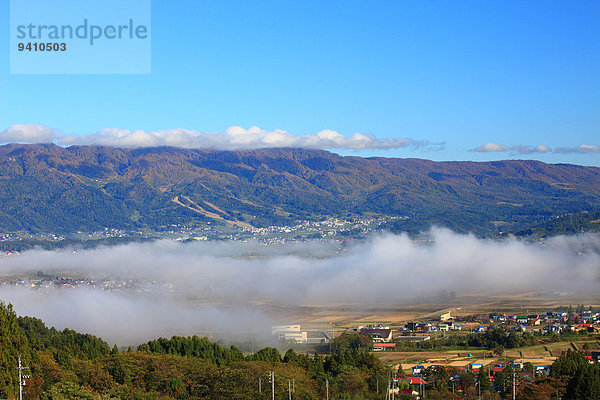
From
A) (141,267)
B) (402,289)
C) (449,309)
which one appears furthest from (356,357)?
(141,267)

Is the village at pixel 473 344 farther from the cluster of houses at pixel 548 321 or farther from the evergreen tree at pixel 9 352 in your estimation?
the evergreen tree at pixel 9 352

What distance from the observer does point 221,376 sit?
4338cm

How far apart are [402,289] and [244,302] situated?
96.5 feet

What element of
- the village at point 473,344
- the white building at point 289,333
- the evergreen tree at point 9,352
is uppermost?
the evergreen tree at point 9,352

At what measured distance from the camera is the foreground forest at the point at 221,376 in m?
42.1

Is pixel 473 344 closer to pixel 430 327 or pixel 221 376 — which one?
pixel 430 327

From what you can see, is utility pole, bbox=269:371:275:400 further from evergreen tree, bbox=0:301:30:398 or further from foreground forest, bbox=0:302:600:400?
evergreen tree, bbox=0:301:30:398

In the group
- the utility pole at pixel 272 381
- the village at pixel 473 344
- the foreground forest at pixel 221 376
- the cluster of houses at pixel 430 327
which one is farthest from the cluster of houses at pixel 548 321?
the utility pole at pixel 272 381

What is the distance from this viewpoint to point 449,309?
330ft

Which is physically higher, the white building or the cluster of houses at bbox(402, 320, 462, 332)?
the white building

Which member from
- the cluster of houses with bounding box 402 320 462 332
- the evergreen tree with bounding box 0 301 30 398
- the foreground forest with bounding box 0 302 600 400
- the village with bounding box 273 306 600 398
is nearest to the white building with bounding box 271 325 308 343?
the village with bounding box 273 306 600 398

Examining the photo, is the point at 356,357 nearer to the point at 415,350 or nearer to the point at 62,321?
the point at 415,350

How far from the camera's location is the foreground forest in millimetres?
42062

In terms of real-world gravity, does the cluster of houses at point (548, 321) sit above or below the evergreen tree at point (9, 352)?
below
